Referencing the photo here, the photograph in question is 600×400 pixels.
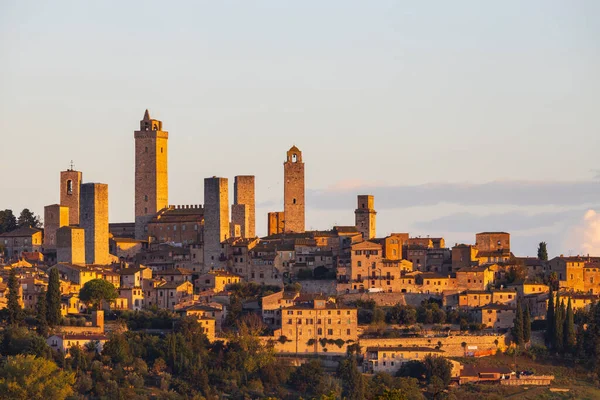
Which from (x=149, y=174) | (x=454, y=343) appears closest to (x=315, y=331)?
(x=454, y=343)

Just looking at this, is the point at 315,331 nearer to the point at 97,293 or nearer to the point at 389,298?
the point at 389,298

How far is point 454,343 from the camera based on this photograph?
81.2 metres

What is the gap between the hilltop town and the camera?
263 feet

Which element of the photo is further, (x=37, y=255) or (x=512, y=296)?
(x=37, y=255)

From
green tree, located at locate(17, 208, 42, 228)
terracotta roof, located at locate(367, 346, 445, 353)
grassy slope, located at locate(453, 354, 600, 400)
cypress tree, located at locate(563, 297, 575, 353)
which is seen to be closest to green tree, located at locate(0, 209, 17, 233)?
green tree, located at locate(17, 208, 42, 228)

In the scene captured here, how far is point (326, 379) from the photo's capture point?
77.4 m

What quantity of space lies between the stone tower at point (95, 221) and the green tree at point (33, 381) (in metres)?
17.1

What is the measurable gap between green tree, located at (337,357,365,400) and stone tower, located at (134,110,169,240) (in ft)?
63.9

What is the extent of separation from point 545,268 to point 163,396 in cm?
2220

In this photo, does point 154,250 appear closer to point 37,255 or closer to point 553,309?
point 37,255

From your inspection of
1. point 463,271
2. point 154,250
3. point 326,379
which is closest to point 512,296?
point 463,271

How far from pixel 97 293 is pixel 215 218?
9.44 m

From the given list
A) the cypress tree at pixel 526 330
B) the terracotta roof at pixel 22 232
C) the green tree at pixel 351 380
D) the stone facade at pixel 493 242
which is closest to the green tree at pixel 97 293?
the green tree at pixel 351 380

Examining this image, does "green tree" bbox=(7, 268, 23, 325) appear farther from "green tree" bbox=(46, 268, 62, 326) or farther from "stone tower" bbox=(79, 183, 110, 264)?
"stone tower" bbox=(79, 183, 110, 264)
